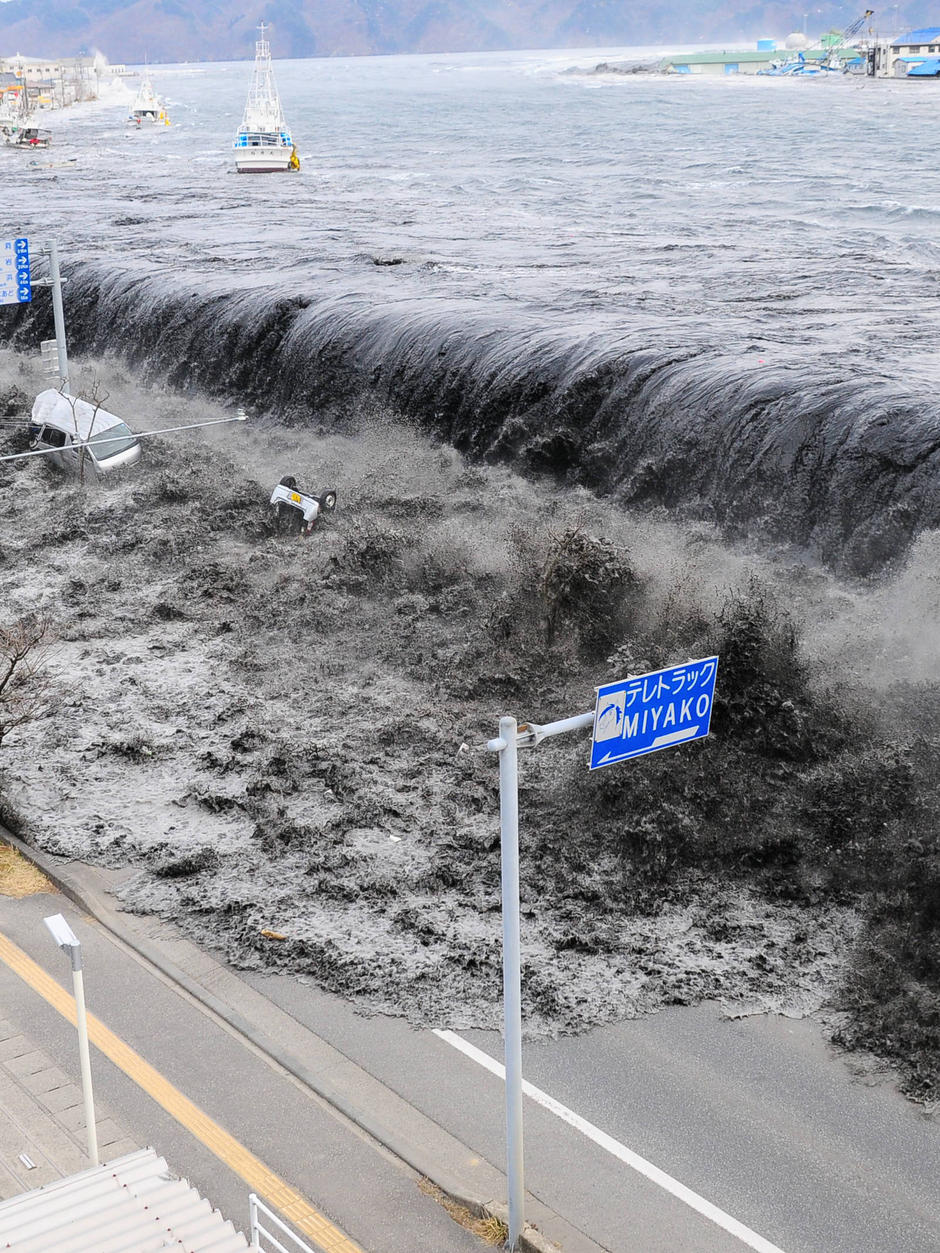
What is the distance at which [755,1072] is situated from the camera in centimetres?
1160

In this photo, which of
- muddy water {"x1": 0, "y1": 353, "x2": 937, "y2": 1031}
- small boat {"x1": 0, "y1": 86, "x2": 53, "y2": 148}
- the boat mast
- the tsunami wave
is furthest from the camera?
small boat {"x1": 0, "y1": 86, "x2": 53, "y2": 148}

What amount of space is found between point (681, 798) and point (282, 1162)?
7.40 m

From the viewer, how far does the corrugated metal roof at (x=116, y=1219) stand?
286 inches

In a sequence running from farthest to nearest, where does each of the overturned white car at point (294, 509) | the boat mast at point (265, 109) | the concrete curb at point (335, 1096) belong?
the boat mast at point (265, 109) → the overturned white car at point (294, 509) → the concrete curb at point (335, 1096)

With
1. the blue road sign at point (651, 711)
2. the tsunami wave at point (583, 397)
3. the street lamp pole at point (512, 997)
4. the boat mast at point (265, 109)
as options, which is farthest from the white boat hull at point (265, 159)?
the blue road sign at point (651, 711)

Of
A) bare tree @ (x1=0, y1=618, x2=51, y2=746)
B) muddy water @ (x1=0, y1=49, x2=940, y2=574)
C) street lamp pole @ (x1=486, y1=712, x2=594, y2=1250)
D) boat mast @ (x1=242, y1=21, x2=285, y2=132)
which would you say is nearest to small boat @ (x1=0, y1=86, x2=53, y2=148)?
boat mast @ (x1=242, y1=21, x2=285, y2=132)

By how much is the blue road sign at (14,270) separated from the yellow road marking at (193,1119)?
715 inches

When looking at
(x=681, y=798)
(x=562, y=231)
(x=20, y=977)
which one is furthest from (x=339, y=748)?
(x=562, y=231)

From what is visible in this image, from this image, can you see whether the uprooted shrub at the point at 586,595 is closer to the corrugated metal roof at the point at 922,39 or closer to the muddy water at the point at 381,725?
the muddy water at the point at 381,725

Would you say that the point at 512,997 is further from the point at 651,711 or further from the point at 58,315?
the point at 58,315

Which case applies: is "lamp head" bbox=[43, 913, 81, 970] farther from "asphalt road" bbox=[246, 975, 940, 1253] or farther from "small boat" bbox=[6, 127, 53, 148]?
"small boat" bbox=[6, 127, 53, 148]

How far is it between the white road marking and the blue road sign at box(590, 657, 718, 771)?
3.88m

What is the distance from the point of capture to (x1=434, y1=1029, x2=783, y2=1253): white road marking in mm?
9656

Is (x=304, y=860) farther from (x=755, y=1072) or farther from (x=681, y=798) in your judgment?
(x=755, y=1072)
